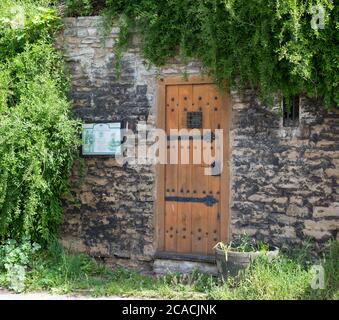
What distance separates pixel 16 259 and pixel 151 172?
2.12 m

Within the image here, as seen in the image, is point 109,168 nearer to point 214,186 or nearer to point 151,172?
point 151,172

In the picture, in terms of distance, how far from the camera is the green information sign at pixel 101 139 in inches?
320

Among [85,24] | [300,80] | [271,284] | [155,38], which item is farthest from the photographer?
[85,24]

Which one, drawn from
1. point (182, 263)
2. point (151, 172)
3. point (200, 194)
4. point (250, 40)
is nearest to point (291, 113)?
point (250, 40)

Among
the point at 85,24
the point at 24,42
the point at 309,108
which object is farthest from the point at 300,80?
the point at 24,42

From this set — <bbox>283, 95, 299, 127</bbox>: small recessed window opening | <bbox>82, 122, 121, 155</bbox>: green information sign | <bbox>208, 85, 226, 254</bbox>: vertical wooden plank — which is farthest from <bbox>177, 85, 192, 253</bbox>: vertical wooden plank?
<bbox>283, 95, 299, 127</bbox>: small recessed window opening

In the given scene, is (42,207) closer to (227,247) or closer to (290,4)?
(227,247)

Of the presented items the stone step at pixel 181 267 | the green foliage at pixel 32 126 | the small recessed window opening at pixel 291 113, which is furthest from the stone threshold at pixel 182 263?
the small recessed window opening at pixel 291 113

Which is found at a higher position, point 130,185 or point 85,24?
point 85,24

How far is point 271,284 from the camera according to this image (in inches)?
249

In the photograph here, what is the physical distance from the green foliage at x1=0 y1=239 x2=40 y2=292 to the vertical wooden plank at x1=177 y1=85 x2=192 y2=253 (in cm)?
194

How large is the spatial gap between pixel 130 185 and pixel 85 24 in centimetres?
241

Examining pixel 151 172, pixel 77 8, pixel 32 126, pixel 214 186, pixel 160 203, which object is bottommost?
pixel 160 203

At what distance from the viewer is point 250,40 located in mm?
7082
